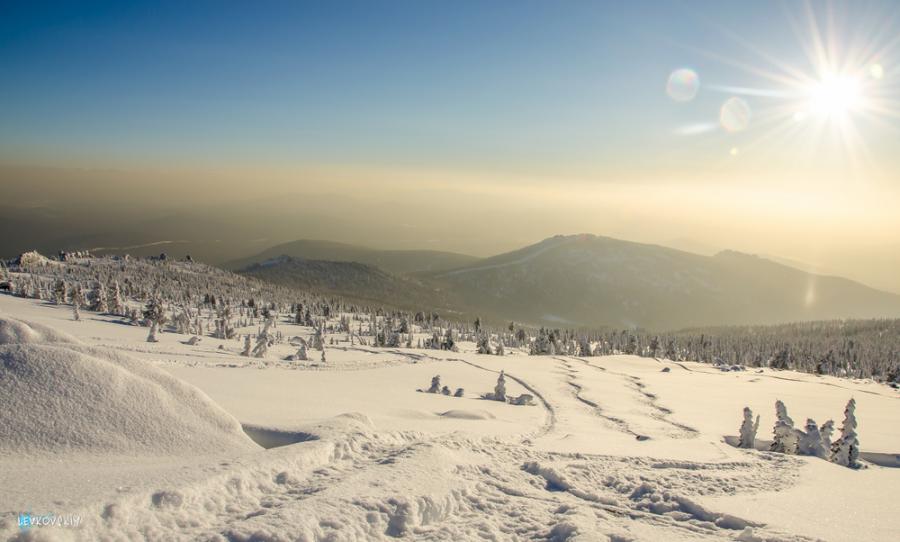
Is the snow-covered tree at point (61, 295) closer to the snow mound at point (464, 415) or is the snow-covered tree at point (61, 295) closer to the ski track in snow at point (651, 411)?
the snow mound at point (464, 415)

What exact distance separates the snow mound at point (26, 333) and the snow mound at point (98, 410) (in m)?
5.96

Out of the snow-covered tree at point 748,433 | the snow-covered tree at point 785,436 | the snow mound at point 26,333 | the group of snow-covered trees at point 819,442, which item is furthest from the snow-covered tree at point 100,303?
the group of snow-covered trees at point 819,442

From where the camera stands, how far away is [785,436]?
27625mm

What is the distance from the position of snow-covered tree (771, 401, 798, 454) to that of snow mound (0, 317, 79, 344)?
1390 inches

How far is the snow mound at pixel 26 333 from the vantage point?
62.6 ft

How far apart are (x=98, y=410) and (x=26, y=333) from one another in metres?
10.6

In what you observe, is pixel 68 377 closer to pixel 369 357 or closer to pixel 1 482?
pixel 1 482

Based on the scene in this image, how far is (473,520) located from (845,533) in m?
9.09

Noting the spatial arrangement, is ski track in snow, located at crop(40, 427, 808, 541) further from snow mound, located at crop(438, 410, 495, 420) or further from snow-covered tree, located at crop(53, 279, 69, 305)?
snow-covered tree, located at crop(53, 279, 69, 305)

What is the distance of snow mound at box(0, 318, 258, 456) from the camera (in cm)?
1192

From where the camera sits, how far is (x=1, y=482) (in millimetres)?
9680

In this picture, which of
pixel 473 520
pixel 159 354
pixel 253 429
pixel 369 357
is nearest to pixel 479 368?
pixel 369 357

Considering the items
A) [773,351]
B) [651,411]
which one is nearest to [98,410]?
[651,411]

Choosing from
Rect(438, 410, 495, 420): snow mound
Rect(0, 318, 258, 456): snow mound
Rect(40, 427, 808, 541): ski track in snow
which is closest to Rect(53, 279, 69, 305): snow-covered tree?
Rect(438, 410, 495, 420): snow mound
